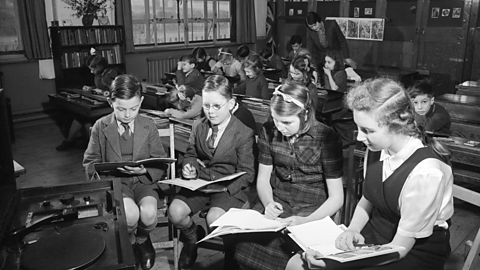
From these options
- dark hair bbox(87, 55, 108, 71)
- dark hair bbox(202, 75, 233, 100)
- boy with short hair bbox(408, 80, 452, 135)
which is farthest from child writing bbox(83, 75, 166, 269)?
dark hair bbox(87, 55, 108, 71)

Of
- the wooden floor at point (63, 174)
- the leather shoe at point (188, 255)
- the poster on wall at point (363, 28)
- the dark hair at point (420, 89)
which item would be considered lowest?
the wooden floor at point (63, 174)

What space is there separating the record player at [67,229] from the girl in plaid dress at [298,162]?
70cm

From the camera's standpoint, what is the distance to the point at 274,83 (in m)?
5.75

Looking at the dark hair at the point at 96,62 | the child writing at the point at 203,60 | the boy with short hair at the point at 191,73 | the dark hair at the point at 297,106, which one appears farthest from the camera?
the child writing at the point at 203,60

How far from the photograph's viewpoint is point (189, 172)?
2404 millimetres

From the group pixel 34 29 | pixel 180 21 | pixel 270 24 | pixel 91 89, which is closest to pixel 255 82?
pixel 91 89

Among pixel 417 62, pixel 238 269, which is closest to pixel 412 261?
pixel 238 269

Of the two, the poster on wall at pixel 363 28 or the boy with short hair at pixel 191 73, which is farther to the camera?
the poster on wall at pixel 363 28

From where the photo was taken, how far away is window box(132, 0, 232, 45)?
26.8 feet

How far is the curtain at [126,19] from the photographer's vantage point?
7447 millimetres

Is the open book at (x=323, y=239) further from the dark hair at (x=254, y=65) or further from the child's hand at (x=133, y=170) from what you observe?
the dark hair at (x=254, y=65)

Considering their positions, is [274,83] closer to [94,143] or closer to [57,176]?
[57,176]

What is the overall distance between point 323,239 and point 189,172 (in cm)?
92

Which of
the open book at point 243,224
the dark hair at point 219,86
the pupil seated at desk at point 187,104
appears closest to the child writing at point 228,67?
the pupil seated at desk at point 187,104
